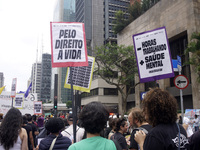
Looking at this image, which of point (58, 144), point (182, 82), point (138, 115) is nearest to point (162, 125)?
point (138, 115)

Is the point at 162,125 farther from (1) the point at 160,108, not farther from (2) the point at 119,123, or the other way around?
(2) the point at 119,123

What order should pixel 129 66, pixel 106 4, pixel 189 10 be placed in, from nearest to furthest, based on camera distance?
pixel 189 10 → pixel 129 66 → pixel 106 4

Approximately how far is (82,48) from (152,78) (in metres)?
2.00

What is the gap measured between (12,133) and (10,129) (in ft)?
0.27

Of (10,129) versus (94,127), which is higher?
(94,127)

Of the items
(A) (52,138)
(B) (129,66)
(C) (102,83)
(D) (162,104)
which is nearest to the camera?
(D) (162,104)

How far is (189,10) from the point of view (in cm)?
2369

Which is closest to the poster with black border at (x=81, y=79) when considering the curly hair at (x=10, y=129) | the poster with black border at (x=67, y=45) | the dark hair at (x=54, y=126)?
the poster with black border at (x=67, y=45)

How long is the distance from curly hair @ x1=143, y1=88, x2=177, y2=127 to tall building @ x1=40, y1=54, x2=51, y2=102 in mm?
146930

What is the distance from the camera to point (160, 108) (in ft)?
8.20

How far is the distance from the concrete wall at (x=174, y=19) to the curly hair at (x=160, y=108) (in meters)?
21.1

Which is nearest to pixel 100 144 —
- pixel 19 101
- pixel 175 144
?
pixel 175 144

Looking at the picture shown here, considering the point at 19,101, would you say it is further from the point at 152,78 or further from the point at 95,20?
the point at 95,20

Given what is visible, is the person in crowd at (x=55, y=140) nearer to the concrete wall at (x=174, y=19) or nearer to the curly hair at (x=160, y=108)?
the curly hair at (x=160, y=108)
